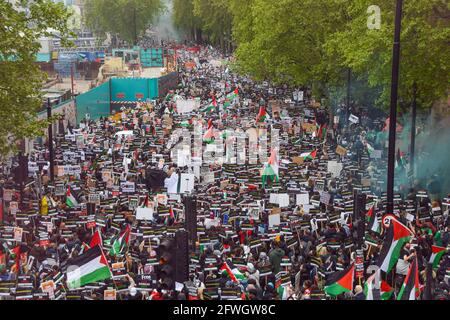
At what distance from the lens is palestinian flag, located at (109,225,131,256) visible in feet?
52.8

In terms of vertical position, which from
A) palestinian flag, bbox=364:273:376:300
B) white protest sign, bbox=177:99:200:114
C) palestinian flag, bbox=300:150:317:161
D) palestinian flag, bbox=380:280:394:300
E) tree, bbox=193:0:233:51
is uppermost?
tree, bbox=193:0:233:51

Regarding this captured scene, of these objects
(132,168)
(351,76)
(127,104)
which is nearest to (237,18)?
(127,104)

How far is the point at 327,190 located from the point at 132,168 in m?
6.48

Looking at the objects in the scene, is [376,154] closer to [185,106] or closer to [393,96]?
[393,96]

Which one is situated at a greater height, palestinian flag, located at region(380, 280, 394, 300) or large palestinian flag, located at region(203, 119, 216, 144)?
large palestinian flag, located at region(203, 119, 216, 144)

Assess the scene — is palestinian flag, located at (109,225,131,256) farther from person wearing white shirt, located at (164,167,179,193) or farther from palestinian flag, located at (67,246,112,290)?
person wearing white shirt, located at (164,167,179,193)

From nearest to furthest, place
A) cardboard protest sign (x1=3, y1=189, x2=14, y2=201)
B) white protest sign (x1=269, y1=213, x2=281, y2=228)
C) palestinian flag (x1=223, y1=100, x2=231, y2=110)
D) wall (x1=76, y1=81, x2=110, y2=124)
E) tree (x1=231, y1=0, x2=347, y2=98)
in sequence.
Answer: white protest sign (x1=269, y1=213, x2=281, y2=228) < cardboard protest sign (x1=3, y1=189, x2=14, y2=201) < tree (x1=231, y1=0, x2=347, y2=98) < palestinian flag (x1=223, y1=100, x2=231, y2=110) < wall (x1=76, y1=81, x2=110, y2=124)

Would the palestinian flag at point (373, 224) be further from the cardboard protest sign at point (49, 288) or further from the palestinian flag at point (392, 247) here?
the cardboard protest sign at point (49, 288)

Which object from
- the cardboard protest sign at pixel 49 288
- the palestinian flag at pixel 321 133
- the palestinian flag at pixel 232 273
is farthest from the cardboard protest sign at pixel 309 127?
the cardboard protest sign at pixel 49 288

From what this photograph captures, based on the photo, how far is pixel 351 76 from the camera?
35.9 meters

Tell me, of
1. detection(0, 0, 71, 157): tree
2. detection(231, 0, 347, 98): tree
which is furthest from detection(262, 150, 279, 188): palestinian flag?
detection(231, 0, 347, 98): tree

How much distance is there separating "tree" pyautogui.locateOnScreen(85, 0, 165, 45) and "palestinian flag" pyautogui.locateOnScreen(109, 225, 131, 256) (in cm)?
7488

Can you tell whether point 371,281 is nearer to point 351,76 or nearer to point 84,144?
point 84,144

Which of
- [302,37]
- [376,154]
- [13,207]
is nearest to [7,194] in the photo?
[13,207]
